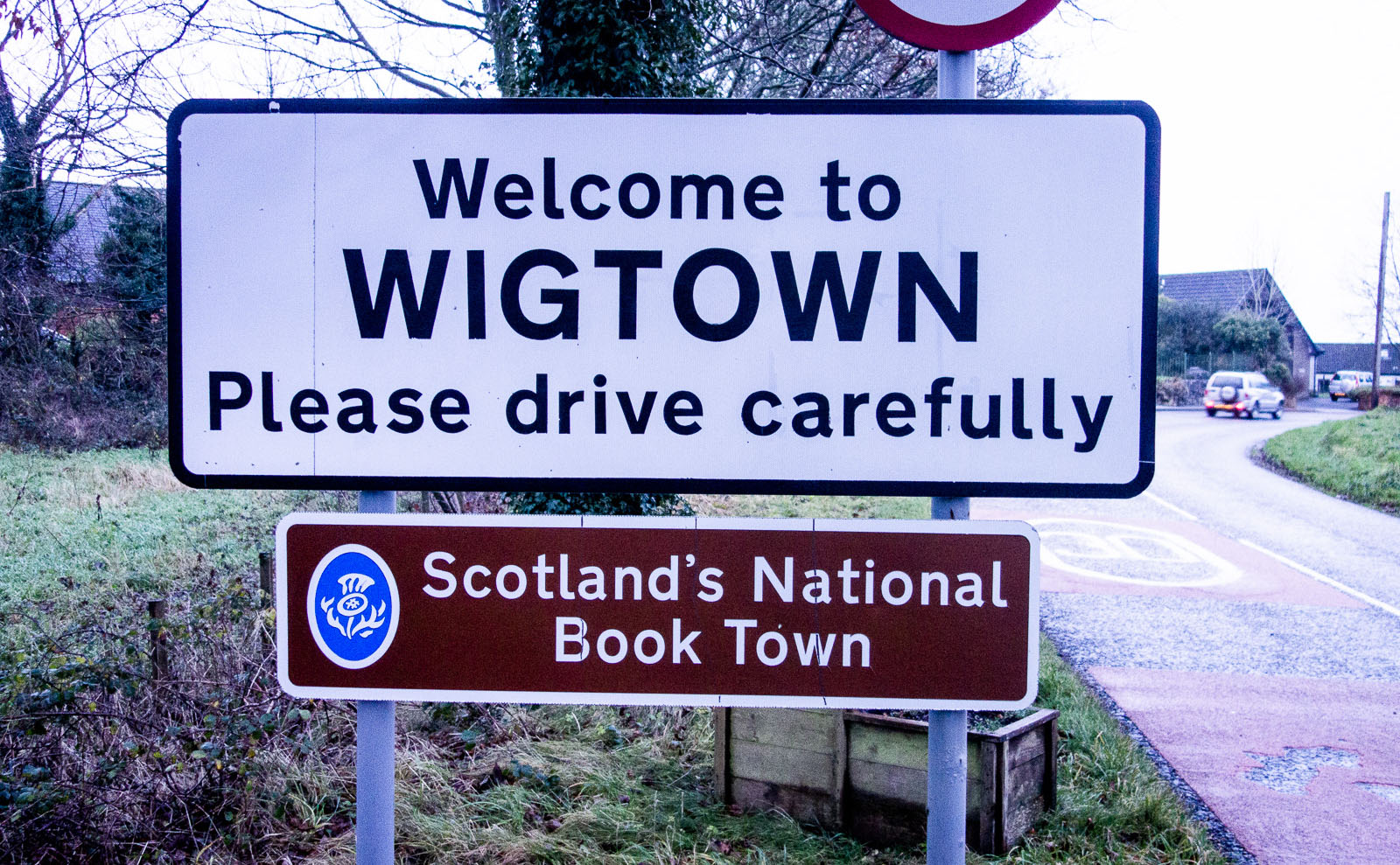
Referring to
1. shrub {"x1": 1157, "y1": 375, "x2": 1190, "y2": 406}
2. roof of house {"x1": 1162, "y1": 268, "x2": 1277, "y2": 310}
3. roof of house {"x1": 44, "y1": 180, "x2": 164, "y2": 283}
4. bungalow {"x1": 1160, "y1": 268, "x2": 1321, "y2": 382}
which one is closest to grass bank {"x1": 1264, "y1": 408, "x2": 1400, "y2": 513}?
roof of house {"x1": 44, "y1": 180, "x2": 164, "y2": 283}

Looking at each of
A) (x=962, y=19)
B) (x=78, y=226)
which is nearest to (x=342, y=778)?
(x=962, y=19)

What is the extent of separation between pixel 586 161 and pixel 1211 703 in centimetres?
552

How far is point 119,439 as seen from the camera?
1324 centimetres

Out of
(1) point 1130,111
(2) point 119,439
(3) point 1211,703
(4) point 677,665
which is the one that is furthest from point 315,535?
(2) point 119,439

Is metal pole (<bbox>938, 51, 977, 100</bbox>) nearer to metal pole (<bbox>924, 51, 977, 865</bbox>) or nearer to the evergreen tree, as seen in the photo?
metal pole (<bbox>924, 51, 977, 865</bbox>)

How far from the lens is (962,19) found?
1.68 meters

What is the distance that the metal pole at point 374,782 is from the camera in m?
1.82

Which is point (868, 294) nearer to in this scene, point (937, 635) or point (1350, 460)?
point (937, 635)

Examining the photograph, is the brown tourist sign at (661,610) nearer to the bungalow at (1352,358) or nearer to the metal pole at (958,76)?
the metal pole at (958,76)

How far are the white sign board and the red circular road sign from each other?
0.12 meters

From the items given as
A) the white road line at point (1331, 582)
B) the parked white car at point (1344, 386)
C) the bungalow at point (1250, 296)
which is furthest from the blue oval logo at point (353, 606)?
the bungalow at point (1250, 296)

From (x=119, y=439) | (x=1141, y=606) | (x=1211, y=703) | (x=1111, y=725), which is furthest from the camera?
(x=119, y=439)

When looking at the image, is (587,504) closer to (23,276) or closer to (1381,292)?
(23,276)

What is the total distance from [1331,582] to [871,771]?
7.75m
